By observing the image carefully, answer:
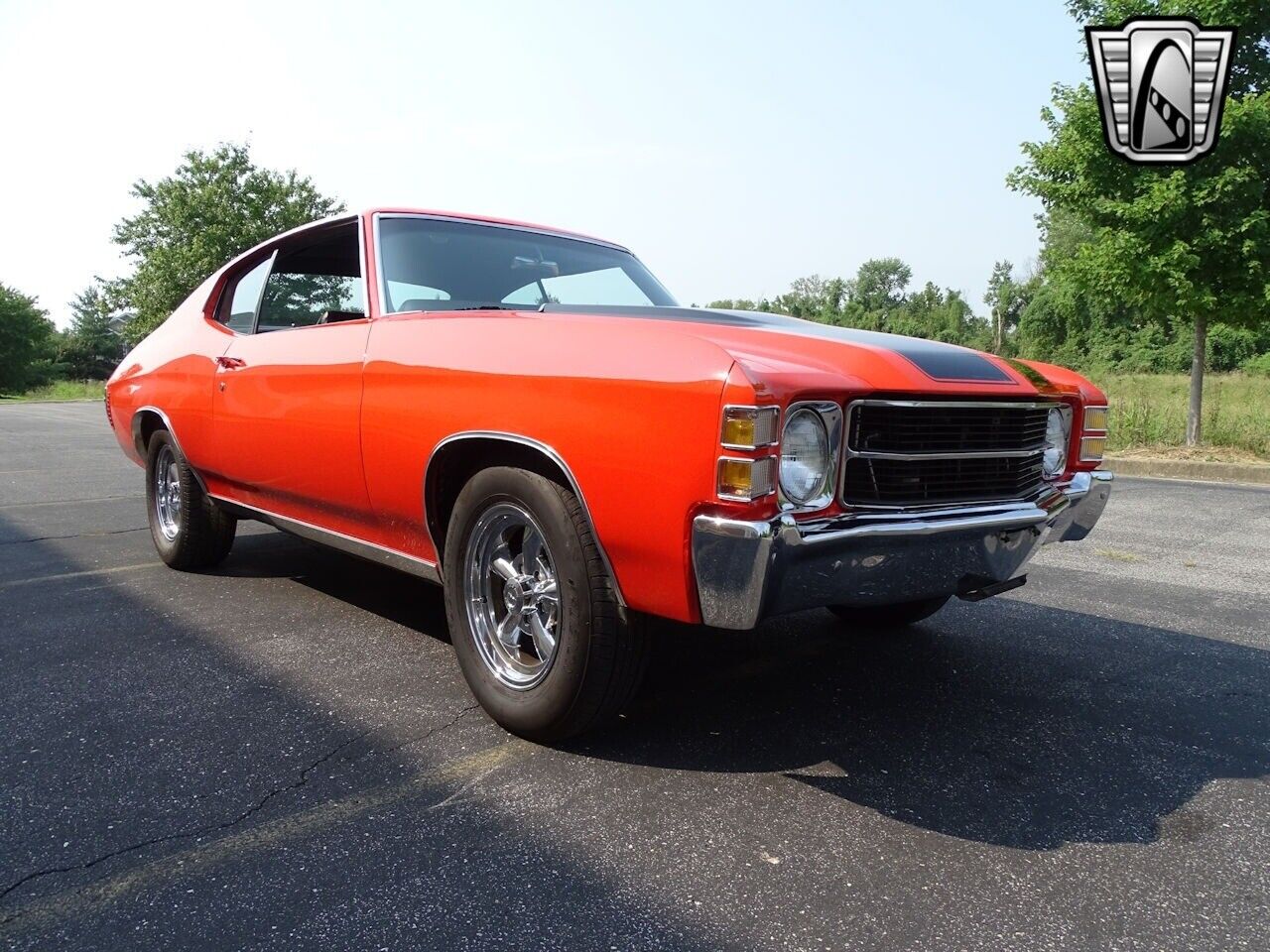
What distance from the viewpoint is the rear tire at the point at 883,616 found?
12.0 feet

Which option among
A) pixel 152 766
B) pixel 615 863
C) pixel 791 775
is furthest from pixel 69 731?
pixel 791 775

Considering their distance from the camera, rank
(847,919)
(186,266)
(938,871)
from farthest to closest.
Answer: (186,266) → (938,871) → (847,919)

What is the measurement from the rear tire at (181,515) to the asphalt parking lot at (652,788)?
0.55 meters

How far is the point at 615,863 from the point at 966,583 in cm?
123

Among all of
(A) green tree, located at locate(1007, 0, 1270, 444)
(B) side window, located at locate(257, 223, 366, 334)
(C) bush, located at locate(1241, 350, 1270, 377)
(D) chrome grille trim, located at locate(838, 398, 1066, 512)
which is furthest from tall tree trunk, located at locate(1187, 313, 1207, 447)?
(C) bush, located at locate(1241, 350, 1270, 377)

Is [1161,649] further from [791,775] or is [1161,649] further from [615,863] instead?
[615,863]

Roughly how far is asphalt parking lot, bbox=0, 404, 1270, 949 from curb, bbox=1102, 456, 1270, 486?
23.3 ft

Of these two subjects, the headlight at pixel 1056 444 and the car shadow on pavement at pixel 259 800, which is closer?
the car shadow on pavement at pixel 259 800

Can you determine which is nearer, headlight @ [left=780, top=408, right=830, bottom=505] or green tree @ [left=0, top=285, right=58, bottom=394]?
headlight @ [left=780, top=408, right=830, bottom=505]

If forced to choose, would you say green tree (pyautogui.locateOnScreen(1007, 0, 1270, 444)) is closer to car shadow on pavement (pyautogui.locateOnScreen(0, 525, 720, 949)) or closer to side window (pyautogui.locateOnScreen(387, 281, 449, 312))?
side window (pyautogui.locateOnScreen(387, 281, 449, 312))

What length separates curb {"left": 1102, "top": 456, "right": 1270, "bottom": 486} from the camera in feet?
33.0

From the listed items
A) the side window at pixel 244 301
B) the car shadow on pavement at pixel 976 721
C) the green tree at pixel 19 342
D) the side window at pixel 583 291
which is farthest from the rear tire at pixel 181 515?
the green tree at pixel 19 342

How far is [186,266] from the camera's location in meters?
35.6

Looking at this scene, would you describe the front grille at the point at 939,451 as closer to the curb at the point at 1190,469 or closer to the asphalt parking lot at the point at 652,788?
the asphalt parking lot at the point at 652,788
